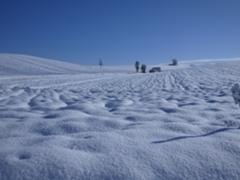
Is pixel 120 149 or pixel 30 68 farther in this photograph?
pixel 30 68

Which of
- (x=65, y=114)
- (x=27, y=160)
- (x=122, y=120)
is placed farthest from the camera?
(x=65, y=114)

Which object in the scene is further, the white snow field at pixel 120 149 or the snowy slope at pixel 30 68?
the snowy slope at pixel 30 68

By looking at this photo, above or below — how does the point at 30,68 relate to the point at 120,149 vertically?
below

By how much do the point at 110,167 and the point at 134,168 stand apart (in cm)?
16

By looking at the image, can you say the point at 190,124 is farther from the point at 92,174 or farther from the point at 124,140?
the point at 92,174

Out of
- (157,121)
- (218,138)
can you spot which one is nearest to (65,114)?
(157,121)

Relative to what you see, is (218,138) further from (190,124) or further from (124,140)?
(124,140)

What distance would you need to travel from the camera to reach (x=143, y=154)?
5.38 feet

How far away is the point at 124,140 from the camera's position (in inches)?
75.2

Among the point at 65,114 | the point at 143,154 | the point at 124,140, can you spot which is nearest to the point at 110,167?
the point at 143,154

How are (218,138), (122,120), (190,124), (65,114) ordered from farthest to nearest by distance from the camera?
(65,114) → (122,120) → (190,124) → (218,138)

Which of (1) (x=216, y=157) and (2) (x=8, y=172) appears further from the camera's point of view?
(1) (x=216, y=157)

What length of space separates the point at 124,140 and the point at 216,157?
0.74m

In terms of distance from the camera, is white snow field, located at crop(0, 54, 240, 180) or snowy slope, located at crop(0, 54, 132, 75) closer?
white snow field, located at crop(0, 54, 240, 180)
